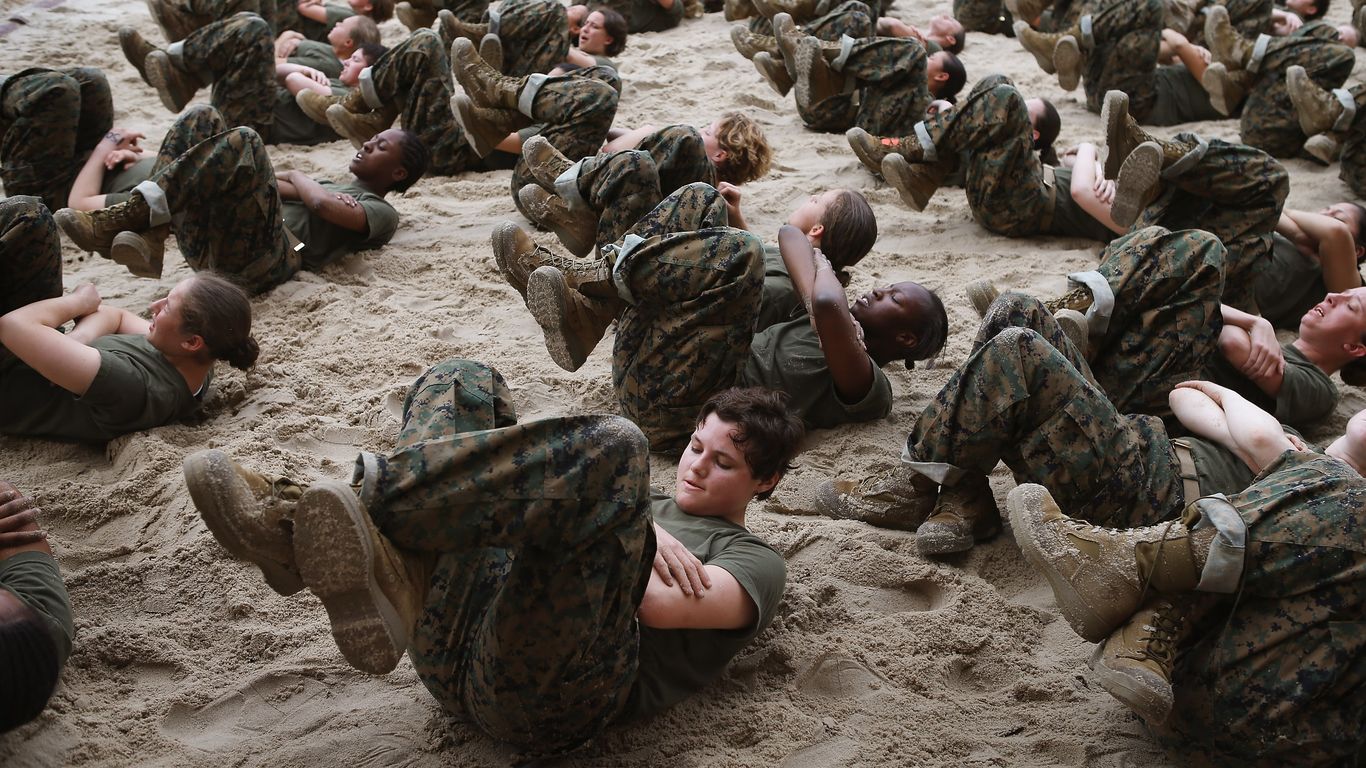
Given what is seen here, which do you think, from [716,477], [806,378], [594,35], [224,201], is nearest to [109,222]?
[224,201]

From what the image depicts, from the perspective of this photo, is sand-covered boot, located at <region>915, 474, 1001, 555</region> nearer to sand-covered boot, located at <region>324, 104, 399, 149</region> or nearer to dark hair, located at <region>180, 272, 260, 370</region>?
dark hair, located at <region>180, 272, 260, 370</region>

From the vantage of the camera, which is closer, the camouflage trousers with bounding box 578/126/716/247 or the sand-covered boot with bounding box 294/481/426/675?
the sand-covered boot with bounding box 294/481/426/675

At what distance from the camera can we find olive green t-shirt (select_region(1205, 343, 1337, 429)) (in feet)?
11.6

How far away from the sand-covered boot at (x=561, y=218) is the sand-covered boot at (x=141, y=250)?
4.48 ft

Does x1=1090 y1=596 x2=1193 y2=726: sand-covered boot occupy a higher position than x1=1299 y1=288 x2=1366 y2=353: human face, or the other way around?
x1=1090 y1=596 x2=1193 y2=726: sand-covered boot

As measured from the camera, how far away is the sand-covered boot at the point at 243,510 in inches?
77.9

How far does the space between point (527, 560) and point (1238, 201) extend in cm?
326

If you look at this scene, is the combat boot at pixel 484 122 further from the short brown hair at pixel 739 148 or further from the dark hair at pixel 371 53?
the dark hair at pixel 371 53

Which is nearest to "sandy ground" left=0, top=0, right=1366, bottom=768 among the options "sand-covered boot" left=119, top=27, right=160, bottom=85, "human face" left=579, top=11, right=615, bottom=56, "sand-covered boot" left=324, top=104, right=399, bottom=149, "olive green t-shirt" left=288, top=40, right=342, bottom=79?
"sand-covered boot" left=324, top=104, right=399, bottom=149

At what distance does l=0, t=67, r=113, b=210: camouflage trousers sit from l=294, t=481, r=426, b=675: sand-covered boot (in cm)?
347

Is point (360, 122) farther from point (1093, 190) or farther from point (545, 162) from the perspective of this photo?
point (1093, 190)

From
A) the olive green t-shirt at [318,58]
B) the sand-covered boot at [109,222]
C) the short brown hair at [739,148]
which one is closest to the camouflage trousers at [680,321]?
the short brown hair at [739,148]

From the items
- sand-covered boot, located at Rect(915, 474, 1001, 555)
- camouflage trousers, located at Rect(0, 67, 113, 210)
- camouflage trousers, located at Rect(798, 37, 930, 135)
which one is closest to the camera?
sand-covered boot, located at Rect(915, 474, 1001, 555)

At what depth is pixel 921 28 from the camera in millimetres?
8656
